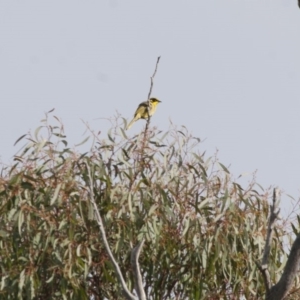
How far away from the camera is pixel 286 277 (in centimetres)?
296

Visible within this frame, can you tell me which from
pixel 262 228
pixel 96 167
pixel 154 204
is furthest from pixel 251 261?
pixel 96 167

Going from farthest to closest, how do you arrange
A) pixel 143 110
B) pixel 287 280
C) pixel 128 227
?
pixel 143 110
pixel 128 227
pixel 287 280

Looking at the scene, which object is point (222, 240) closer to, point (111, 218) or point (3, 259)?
point (111, 218)

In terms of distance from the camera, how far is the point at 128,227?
6.15 metres

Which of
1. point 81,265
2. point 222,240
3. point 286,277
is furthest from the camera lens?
point 222,240

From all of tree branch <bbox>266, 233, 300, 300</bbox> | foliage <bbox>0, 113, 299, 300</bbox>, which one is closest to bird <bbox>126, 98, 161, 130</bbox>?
foliage <bbox>0, 113, 299, 300</bbox>

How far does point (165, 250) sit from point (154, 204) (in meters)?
0.31

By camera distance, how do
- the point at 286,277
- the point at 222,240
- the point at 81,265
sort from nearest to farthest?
the point at 286,277 < the point at 81,265 < the point at 222,240

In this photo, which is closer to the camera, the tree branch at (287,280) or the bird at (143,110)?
the tree branch at (287,280)

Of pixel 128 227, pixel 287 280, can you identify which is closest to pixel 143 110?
pixel 128 227

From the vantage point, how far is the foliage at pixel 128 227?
19.9 ft

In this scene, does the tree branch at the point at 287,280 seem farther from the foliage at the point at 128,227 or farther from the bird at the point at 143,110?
the bird at the point at 143,110

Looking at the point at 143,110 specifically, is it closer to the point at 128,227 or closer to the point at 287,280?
the point at 128,227

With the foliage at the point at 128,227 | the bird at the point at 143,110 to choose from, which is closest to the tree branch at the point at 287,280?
the foliage at the point at 128,227
